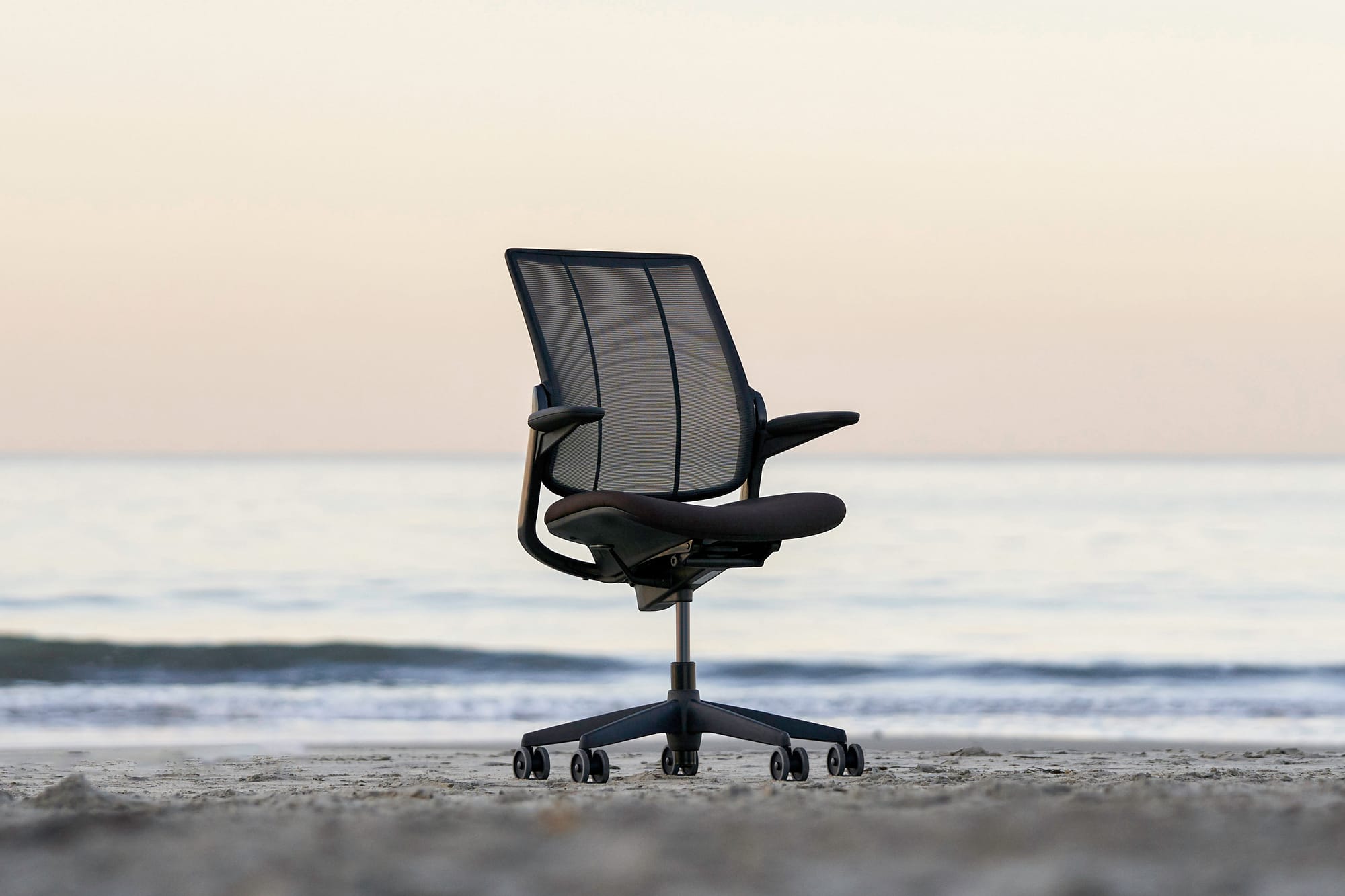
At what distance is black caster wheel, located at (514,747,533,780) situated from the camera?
10.5 feet

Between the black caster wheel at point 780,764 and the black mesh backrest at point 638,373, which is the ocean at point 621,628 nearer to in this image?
the black mesh backrest at point 638,373

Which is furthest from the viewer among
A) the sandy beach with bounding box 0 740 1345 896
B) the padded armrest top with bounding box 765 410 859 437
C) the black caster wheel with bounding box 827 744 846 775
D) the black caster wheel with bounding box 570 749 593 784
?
the padded armrest top with bounding box 765 410 859 437

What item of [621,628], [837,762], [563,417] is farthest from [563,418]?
[621,628]

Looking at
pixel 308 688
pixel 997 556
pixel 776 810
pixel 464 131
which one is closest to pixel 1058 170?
pixel 997 556

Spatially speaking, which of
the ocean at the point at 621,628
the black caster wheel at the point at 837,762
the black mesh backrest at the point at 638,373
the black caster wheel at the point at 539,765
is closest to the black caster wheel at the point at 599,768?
the black caster wheel at the point at 539,765

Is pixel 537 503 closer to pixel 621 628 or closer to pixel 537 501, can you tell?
pixel 537 501

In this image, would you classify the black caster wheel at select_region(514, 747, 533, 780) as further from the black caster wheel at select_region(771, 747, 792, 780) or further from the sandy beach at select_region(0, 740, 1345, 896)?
the sandy beach at select_region(0, 740, 1345, 896)

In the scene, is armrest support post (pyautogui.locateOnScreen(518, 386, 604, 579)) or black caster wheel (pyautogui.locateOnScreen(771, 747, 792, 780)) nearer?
black caster wheel (pyautogui.locateOnScreen(771, 747, 792, 780))

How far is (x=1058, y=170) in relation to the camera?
40.2ft

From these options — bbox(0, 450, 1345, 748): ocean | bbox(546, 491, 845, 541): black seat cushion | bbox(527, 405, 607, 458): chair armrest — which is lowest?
bbox(0, 450, 1345, 748): ocean

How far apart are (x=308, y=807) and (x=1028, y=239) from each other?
13.3m

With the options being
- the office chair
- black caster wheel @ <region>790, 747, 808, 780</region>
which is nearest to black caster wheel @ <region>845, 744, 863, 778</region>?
the office chair

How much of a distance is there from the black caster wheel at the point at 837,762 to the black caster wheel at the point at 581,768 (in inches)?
23.4

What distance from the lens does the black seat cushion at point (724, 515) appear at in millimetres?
2932
